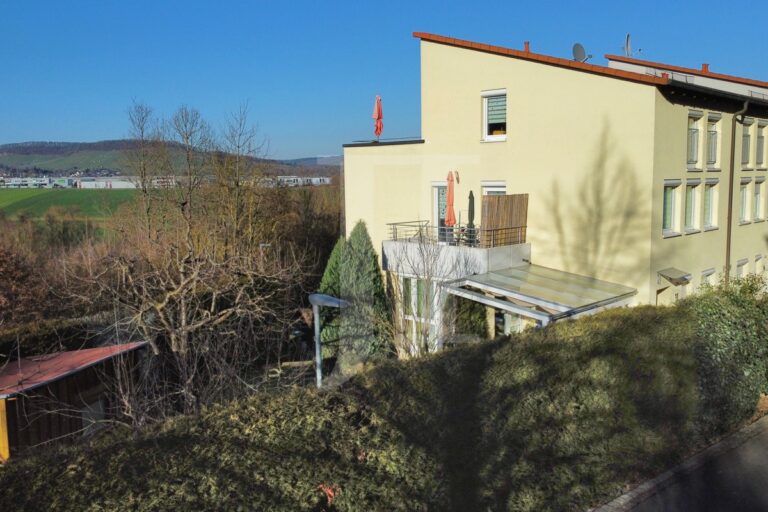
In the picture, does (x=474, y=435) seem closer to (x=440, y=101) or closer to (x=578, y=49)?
(x=440, y=101)

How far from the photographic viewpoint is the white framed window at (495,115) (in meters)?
18.6

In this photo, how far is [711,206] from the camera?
64.2 ft

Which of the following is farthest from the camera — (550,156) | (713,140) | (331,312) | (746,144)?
(746,144)

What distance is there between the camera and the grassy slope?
15.2ft

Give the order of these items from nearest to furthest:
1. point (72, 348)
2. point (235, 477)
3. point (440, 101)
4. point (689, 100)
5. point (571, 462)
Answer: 1. point (235, 477)
2. point (571, 462)
3. point (72, 348)
4. point (689, 100)
5. point (440, 101)

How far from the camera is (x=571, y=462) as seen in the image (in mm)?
7602

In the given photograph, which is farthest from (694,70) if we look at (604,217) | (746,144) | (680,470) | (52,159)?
(52,159)

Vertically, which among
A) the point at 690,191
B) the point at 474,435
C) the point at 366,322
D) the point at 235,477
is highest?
the point at 690,191

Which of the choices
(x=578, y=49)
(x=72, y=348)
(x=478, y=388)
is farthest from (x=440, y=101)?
(x=478, y=388)

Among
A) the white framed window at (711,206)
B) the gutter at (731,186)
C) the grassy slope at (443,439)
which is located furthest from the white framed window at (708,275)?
the grassy slope at (443,439)

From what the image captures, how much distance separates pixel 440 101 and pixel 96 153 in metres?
40.8

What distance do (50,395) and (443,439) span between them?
8.27 meters

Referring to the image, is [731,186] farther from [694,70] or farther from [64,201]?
Result: [64,201]

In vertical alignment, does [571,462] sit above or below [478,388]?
below
